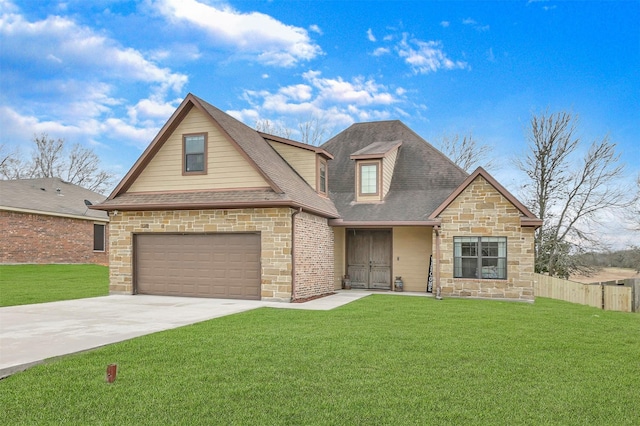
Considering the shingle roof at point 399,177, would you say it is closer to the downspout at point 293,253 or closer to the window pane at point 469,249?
the window pane at point 469,249

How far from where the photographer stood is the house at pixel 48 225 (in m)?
27.3

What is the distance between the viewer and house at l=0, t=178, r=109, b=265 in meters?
27.3

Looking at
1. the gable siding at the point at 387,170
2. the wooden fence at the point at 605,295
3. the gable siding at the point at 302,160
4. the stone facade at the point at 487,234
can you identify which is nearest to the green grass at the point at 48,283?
the gable siding at the point at 302,160

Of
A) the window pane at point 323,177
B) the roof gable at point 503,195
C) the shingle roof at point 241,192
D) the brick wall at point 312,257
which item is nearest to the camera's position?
the shingle roof at point 241,192

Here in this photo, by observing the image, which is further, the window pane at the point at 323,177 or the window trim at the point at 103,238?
the window trim at the point at 103,238

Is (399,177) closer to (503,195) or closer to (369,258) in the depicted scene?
(369,258)

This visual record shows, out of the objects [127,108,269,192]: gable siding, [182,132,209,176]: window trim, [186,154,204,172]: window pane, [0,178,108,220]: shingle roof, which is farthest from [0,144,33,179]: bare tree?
[186,154,204,172]: window pane

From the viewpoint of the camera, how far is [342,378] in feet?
21.2

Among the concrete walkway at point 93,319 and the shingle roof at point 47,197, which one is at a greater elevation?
the shingle roof at point 47,197

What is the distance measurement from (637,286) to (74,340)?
18.0m

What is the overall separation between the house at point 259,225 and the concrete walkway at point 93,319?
99 centimetres

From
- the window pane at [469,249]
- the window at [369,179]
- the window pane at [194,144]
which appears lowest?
the window pane at [469,249]

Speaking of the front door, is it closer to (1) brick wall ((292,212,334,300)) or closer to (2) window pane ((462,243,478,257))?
(1) brick wall ((292,212,334,300))

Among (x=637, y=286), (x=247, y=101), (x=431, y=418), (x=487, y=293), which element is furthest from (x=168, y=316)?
(x=247, y=101)
